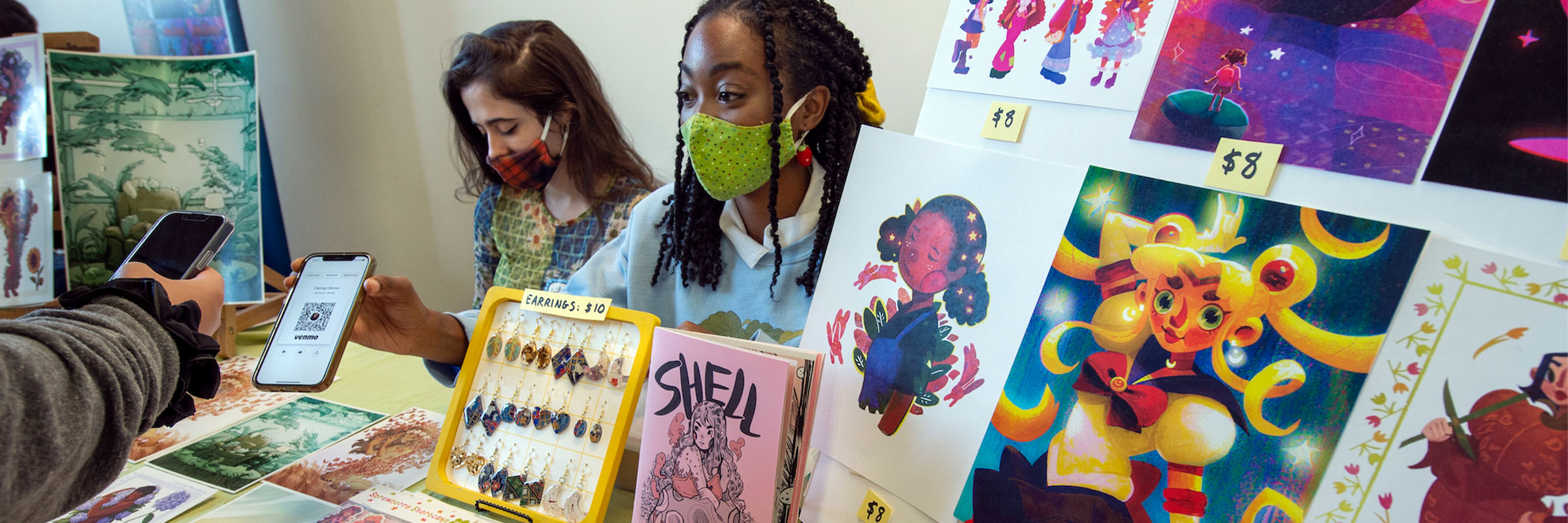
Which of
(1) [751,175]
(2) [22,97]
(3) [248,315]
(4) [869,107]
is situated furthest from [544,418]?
(2) [22,97]

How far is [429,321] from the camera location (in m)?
1.10

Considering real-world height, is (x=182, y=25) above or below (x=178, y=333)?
above

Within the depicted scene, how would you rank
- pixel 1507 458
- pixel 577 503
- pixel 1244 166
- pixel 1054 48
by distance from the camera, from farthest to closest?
pixel 577 503 → pixel 1054 48 → pixel 1244 166 → pixel 1507 458

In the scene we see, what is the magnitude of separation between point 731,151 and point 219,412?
100cm

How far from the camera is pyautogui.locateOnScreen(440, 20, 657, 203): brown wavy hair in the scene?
167 centimetres

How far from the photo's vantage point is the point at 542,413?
3.12ft

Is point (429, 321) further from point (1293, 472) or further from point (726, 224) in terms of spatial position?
point (1293, 472)

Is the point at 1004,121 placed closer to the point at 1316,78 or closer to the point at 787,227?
the point at 1316,78

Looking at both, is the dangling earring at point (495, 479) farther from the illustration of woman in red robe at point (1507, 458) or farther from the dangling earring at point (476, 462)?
the illustration of woman in red robe at point (1507, 458)

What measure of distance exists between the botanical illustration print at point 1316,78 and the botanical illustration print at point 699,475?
495 mm

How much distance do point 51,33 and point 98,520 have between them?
1.49 meters

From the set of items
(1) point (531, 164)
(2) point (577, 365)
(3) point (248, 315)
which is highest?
(1) point (531, 164)

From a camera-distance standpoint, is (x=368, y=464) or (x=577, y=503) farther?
(x=368, y=464)

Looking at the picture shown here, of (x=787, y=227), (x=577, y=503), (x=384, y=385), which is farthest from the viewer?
(x=384, y=385)
